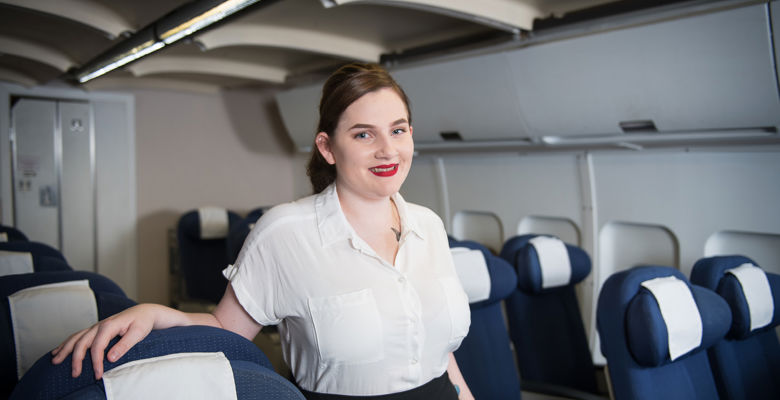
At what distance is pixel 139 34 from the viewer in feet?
12.1

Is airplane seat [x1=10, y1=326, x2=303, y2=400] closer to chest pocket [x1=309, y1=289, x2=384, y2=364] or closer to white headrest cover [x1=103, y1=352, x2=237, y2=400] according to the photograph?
white headrest cover [x1=103, y1=352, x2=237, y2=400]

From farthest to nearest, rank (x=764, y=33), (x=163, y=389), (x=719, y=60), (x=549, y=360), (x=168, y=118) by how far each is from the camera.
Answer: (x=168, y=118)
(x=549, y=360)
(x=719, y=60)
(x=764, y=33)
(x=163, y=389)

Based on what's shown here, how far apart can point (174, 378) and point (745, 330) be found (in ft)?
7.67

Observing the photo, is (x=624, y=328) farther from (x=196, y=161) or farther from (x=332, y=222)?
(x=196, y=161)

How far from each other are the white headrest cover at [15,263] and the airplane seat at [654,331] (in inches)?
86.2

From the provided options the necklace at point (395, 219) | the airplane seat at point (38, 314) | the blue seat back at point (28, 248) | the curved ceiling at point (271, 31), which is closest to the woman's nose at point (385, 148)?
the necklace at point (395, 219)

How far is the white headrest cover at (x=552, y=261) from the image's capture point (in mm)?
3166

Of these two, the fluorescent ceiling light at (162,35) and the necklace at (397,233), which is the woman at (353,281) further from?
the fluorescent ceiling light at (162,35)

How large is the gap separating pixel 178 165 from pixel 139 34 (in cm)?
300

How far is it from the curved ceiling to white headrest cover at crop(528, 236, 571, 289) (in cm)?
131

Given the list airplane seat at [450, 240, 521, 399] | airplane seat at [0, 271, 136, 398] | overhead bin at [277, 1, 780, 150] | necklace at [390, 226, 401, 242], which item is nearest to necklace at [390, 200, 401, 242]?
necklace at [390, 226, 401, 242]

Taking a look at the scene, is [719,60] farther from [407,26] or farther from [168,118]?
[168,118]

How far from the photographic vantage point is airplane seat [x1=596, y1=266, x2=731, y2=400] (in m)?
1.92

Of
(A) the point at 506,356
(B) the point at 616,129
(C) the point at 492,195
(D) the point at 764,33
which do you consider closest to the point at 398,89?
(A) the point at 506,356
